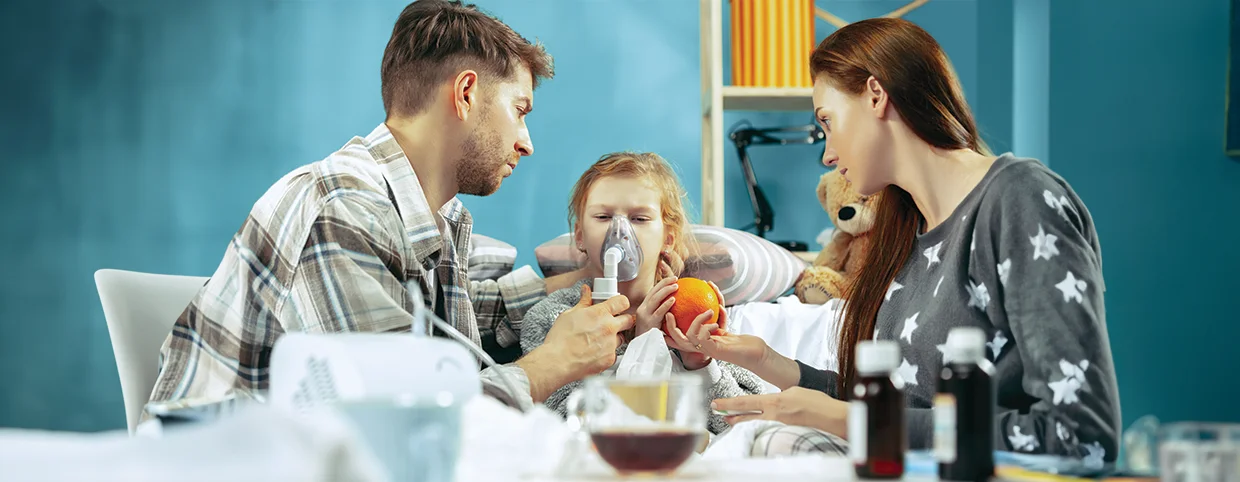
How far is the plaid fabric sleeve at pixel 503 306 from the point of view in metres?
2.36

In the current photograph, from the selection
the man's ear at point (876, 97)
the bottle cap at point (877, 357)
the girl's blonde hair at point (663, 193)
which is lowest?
the bottle cap at point (877, 357)

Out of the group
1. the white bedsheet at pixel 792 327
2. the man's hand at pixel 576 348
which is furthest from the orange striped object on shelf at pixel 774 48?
the man's hand at pixel 576 348

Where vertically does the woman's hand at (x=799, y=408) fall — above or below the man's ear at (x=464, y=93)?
below

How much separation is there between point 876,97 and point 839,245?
1.23 metres

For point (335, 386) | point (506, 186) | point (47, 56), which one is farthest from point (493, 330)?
point (47, 56)

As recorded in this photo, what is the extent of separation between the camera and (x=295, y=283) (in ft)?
5.30

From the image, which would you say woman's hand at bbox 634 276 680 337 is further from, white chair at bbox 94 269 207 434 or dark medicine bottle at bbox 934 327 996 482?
dark medicine bottle at bbox 934 327 996 482

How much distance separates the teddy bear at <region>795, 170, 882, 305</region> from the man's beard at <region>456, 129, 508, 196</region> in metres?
0.98

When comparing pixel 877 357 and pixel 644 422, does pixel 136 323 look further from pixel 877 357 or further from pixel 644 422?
pixel 877 357

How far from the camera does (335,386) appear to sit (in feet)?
2.80

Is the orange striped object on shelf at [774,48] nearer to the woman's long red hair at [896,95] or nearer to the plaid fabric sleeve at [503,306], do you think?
the plaid fabric sleeve at [503,306]

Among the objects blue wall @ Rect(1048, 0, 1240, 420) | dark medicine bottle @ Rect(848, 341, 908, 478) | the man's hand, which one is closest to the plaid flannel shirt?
the man's hand

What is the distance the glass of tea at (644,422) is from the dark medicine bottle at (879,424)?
0.14 m

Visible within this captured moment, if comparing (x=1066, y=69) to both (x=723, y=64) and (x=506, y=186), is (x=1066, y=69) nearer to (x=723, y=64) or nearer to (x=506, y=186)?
(x=723, y=64)
